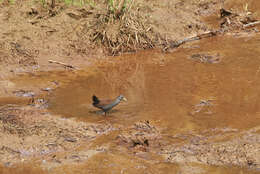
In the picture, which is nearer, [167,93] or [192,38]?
[167,93]

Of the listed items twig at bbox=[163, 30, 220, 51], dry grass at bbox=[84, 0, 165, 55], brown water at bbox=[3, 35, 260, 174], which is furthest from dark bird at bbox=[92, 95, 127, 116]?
twig at bbox=[163, 30, 220, 51]

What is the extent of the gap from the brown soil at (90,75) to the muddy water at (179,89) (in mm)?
132

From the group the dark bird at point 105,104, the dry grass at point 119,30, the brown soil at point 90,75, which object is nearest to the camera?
the brown soil at point 90,75

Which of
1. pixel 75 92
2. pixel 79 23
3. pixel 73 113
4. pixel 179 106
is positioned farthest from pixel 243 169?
pixel 79 23

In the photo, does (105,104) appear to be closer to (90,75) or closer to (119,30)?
(90,75)

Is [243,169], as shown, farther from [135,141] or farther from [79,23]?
[79,23]

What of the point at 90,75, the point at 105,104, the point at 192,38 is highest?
the point at 192,38

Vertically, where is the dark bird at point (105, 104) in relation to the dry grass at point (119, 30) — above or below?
below

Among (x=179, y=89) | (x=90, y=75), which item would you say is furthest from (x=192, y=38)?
(x=90, y=75)

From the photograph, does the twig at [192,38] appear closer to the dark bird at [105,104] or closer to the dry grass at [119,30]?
the dry grass at [119,30]

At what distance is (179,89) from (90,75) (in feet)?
4.40

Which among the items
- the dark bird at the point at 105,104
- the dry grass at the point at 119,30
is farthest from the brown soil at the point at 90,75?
the dark bird at the point at 105,104

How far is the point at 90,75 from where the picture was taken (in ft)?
18.4

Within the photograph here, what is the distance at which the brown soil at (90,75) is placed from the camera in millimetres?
3500
